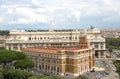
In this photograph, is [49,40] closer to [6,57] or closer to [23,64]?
[6,57]

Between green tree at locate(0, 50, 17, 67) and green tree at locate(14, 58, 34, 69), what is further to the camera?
green tree at locate(0, 50, 17, 67)

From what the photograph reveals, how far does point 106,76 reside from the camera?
2384 inches

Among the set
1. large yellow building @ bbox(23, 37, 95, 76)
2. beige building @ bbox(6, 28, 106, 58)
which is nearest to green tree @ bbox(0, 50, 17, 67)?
large yellow building @ bbox(23, 37, 95, 76)

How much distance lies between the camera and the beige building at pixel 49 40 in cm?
9386

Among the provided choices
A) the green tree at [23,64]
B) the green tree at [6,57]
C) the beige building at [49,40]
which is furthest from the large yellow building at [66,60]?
the beige building at [49,40]

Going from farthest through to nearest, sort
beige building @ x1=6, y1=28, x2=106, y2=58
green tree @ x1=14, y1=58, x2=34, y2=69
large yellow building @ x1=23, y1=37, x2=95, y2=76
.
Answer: beige building @ x1=6, y1=28, x2=106, y2=58
green tree @ x1=14, y1=58, x2=34, y2=69
large yellow building @ x1=23, y1=37, x2=95, y2=76

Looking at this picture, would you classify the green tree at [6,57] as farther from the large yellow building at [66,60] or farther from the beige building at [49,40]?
the beige building at [49,40]

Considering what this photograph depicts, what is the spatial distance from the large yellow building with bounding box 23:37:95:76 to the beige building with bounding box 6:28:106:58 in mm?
23508

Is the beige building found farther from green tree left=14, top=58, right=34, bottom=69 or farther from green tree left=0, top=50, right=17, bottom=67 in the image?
green tree left=14, top=58, right=34, bottom=69

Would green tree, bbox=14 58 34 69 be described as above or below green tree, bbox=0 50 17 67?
below

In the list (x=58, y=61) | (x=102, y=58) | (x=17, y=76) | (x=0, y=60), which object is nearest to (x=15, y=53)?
(x=0, y=60)

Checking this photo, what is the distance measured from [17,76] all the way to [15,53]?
15119 mm

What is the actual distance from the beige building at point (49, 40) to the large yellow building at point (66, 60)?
2351 cm

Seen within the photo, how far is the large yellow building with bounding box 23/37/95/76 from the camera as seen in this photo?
61838mm
